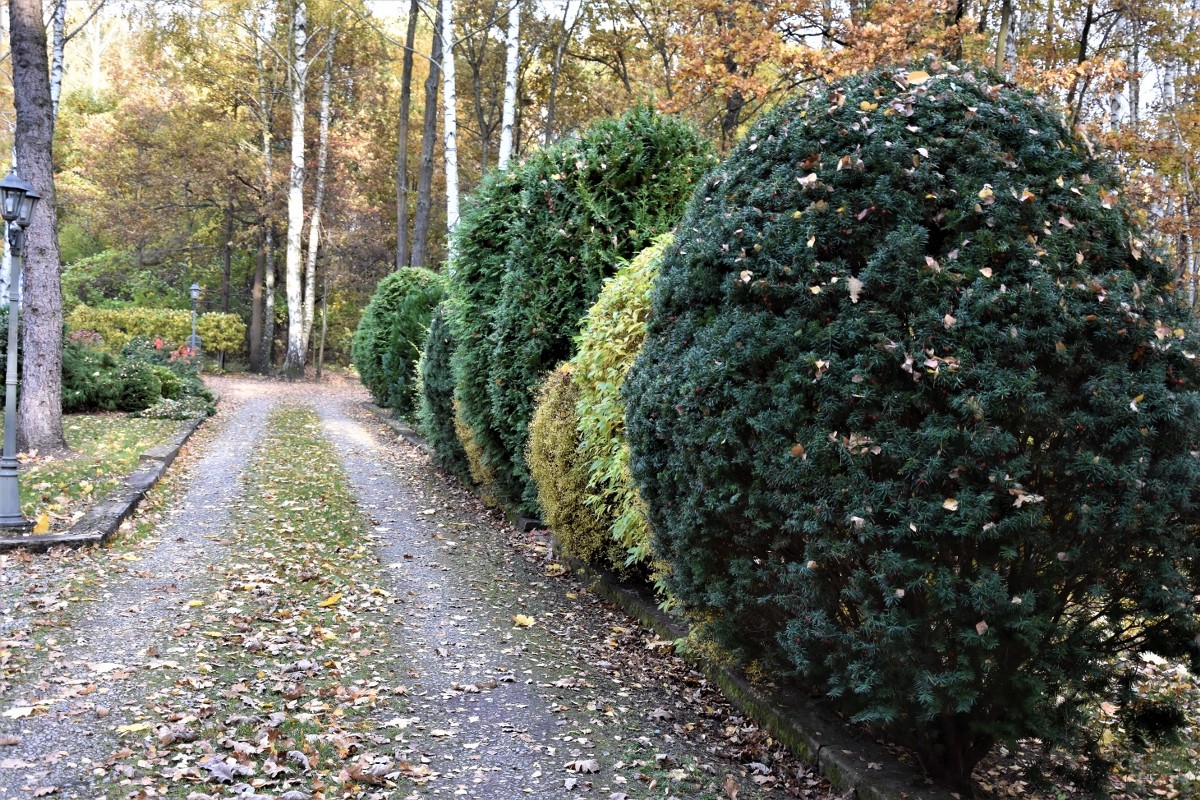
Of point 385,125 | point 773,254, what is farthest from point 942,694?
point 385,125

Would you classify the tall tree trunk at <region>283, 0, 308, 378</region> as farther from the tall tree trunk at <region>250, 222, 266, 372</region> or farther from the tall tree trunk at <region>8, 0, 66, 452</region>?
the tall tree trunk at <region>8, 0, 66, 452</region>

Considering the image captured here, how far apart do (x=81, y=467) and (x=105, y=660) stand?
17.6 feet

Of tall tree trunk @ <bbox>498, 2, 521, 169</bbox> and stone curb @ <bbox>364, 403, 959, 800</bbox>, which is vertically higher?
tall tree trunk @ <bbox>498, 2, 521, 169</bbox>

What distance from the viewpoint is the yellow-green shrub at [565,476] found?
5.76 meters

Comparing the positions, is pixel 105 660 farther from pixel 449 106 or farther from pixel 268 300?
pixel 268 300

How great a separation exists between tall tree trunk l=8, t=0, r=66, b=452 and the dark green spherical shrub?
3972 mm

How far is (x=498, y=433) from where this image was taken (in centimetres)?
812

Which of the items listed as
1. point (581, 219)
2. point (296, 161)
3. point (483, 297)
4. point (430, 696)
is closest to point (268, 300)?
point (296, 161)

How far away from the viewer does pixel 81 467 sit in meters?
8.87

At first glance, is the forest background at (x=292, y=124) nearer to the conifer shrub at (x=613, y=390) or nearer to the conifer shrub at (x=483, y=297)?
the conifer shrub at (x=483, y=297)

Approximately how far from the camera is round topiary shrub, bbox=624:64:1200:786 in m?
2.56

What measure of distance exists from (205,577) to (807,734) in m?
4.29

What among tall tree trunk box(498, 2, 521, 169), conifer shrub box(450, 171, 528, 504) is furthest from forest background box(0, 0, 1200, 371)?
conifer shrub box(450, 171, 528, 504)

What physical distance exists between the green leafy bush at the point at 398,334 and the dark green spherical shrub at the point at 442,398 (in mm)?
2705
